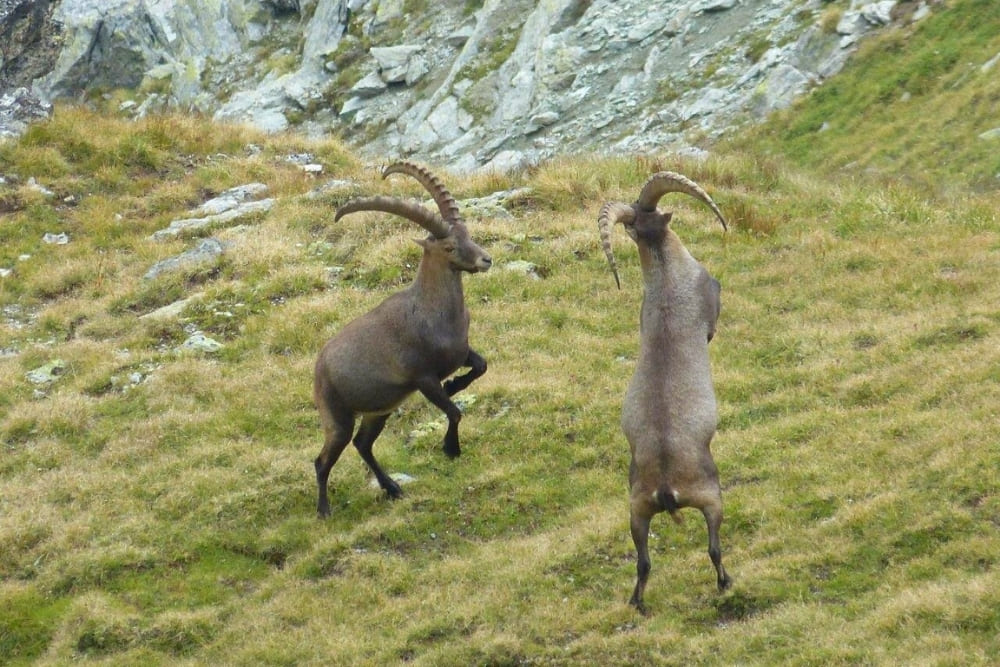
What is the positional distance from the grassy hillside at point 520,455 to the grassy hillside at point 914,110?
17.4 ft

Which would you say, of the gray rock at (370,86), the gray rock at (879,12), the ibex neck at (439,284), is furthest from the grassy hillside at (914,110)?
the gray rock at (370,86)

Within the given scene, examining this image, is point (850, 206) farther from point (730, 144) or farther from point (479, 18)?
point (479, 18)

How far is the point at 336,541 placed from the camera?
37.5ft

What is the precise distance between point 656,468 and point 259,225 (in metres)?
13.3

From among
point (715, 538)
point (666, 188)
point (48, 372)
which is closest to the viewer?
point (715, 538)

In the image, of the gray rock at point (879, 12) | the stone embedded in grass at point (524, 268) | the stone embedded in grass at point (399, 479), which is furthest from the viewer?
the gray rock at point (879, 12)

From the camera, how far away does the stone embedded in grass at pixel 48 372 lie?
1591 cm

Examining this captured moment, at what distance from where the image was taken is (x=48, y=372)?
634 inches

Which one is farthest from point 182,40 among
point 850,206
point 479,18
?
point 850,206

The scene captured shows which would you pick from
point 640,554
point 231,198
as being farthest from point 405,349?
point 231,198

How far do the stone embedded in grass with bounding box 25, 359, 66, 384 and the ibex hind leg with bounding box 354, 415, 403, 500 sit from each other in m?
6.01

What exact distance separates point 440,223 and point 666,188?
315 cm

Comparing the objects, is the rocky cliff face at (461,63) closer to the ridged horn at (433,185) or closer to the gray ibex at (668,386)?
the ridged horn at (433,185)

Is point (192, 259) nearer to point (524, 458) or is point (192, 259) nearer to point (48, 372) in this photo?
point (48, 372)
